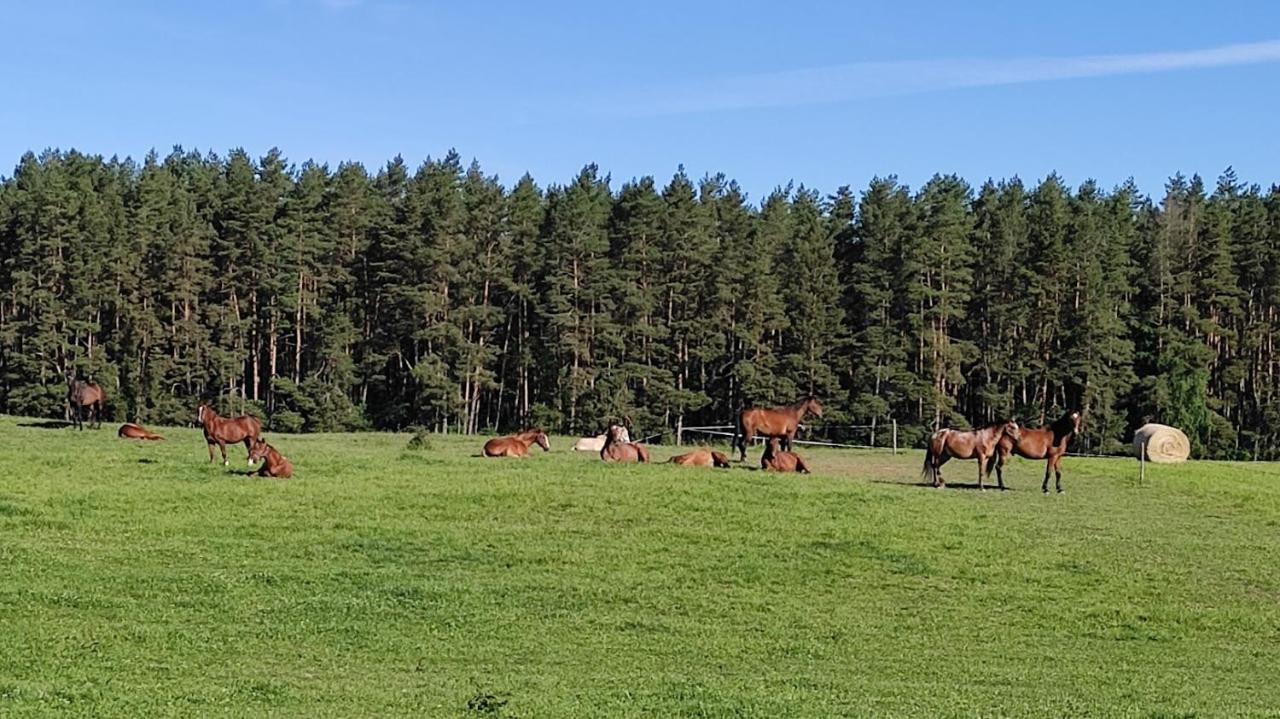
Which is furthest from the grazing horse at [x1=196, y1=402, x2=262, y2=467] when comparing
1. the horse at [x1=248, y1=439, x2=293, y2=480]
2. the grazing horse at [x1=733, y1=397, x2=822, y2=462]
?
the grazing horse at [x1=733, y1=397, x2=822, y2=462]

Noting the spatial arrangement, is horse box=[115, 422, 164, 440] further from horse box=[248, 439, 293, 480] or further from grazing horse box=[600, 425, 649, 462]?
grazing horse box=[600, 425, 649, 462]

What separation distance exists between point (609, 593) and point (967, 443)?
14218mm

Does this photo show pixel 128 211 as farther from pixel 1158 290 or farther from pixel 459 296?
pixel 1158 290

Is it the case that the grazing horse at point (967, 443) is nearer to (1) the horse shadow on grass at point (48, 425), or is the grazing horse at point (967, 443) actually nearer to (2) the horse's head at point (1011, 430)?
(2) the horse's head at point (1011, 430)

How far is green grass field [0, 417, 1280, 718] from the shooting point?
37.7 ft

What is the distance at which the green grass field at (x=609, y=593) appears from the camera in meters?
11.5

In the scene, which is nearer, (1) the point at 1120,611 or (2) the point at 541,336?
(1) the point at 1120,611

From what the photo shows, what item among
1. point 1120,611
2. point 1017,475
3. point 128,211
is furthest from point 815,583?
point 128,211

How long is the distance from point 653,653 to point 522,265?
2029 inches

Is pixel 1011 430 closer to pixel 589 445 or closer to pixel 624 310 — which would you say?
pixel 589 445

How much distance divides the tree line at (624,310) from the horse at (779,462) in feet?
95.4

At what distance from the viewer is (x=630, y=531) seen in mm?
21562

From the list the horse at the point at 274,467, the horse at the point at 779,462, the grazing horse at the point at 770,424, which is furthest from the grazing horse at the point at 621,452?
the horse at the point at 274,467

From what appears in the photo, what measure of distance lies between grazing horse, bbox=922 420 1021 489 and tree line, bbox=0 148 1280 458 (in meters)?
30.1
